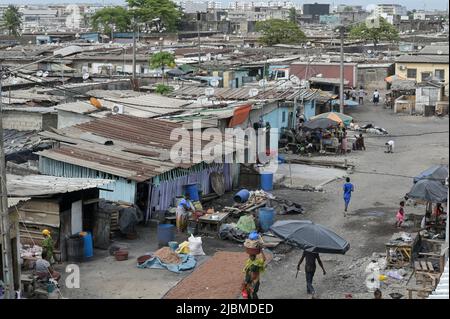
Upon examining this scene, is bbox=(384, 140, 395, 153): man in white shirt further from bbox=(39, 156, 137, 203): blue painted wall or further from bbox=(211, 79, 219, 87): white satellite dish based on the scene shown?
bbox=(39, 156, 137, 203): blue painted wall

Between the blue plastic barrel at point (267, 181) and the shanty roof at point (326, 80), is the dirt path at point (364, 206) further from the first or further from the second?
the shanty roof at point (326, 80)

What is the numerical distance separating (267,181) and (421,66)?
26.8 meters

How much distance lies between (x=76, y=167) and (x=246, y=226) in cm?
437

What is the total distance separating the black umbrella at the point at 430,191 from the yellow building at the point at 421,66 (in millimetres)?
28207

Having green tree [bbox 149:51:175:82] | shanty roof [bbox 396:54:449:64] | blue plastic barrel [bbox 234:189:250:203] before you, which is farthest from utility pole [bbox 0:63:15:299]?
shanty roof [bbox 396:54:449:64]

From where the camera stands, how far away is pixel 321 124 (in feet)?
88.0

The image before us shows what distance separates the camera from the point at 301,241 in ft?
39.4

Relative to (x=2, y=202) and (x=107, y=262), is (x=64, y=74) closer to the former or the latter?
(x=107, y=262)

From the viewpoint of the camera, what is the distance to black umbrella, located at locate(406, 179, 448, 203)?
15570 mm

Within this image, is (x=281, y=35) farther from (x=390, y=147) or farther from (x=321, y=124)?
(x=321, y=124)

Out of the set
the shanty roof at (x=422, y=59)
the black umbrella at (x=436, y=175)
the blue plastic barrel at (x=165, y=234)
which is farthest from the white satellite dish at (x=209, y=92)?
the shanty roof at (x=422, y=59)

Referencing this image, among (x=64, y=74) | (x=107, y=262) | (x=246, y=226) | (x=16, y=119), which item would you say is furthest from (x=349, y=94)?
(x=107, y=262)

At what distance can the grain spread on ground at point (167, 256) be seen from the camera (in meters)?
13.9
